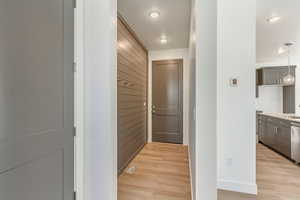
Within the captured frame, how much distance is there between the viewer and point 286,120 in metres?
3.27

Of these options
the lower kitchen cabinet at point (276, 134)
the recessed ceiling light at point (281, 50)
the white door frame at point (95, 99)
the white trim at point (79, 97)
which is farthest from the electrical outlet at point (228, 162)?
the recessed ceiling light at point (281, 50)

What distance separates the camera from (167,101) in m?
4.23

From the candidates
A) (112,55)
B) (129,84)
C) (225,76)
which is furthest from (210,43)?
(129,84)

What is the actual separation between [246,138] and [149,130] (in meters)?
2.68

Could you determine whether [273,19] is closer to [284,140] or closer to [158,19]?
[158,19]

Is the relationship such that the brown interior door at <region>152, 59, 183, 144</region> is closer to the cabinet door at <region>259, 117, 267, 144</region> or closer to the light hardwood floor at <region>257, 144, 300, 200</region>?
the light hardwood floor at <region>257, 144, 300, 200</region>

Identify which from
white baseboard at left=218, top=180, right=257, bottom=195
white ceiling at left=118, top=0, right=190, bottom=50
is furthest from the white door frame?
white baseboard at left=218, top=180, right=257, bottom=195

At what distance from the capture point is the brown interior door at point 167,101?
415 centimetres
